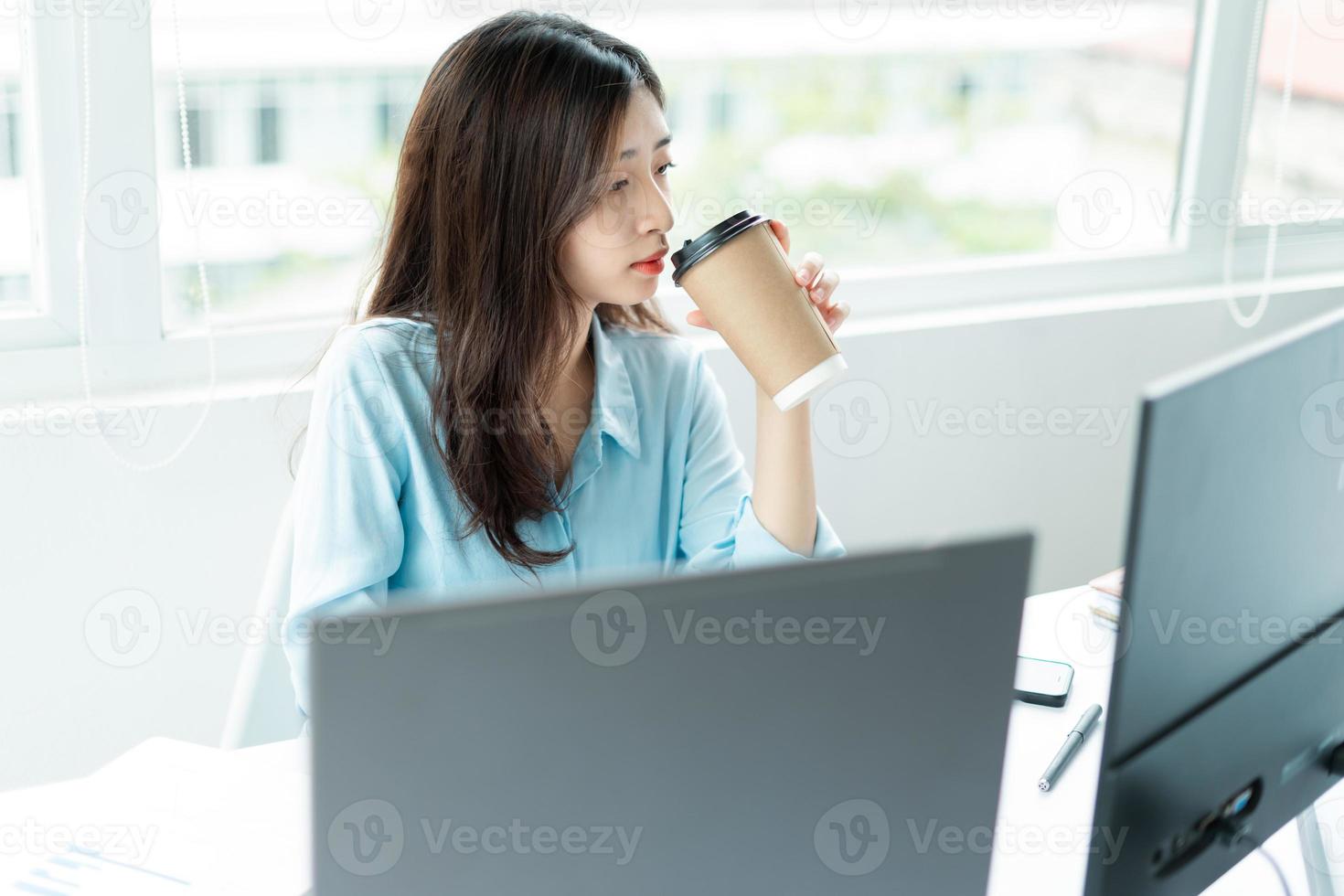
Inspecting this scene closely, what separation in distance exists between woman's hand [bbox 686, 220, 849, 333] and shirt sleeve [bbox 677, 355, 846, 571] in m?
0.20

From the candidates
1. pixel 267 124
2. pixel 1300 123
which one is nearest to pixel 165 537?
pixel 267 124

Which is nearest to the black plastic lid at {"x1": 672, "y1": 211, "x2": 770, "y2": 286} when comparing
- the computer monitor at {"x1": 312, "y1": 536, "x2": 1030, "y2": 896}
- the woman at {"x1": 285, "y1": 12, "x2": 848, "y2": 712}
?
the woman at {"x1": 285, "y1": 12, "x2": 848, "y2": 712}

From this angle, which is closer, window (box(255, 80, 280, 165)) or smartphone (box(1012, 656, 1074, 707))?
smartphone (box(1012, 656, 1074, 707))

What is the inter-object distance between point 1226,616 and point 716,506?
2.54ft

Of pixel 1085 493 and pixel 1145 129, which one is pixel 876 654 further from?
pixel 1145 129

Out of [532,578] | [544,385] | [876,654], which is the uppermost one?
[876,654]

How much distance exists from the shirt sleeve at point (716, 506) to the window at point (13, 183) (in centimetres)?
94

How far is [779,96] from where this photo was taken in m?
2.37

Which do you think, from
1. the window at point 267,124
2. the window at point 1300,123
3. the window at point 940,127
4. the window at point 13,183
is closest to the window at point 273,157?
the window at point 267,124

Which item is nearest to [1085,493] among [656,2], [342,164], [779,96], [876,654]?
[779,96]

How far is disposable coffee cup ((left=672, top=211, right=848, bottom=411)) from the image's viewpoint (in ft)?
3.70

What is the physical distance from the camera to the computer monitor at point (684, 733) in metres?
0.51

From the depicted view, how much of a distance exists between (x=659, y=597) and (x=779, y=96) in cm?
198

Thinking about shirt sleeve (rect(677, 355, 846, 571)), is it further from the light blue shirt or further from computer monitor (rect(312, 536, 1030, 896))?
computer monitor (rect(312, 536, 1030, 896))
